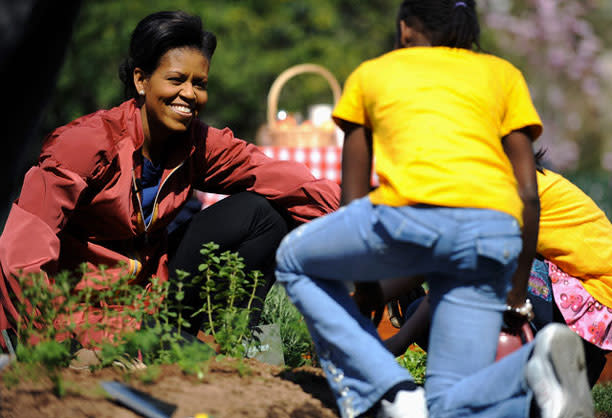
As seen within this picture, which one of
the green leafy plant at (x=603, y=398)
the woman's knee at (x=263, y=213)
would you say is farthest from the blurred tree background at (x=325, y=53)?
the woman's knee at (x=263, y=213)

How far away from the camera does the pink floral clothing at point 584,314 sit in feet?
10.1

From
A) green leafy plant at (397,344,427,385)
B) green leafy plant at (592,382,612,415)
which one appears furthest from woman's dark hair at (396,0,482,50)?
green leafy plant at (592,382,612,415)

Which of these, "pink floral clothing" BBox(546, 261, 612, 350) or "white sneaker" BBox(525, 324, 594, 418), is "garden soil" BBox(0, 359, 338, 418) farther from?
"pink floral clothing" BBox(546, 261, 612, 350)

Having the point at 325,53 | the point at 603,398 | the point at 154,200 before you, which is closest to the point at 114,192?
the point at 154,200

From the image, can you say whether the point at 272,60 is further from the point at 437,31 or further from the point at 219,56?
Result: the point at 437,31

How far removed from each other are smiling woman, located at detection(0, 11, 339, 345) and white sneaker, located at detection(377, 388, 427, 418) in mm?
1143

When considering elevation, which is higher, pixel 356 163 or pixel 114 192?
pixel 356 163

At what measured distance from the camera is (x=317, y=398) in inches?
102

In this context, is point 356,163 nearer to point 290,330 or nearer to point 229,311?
point 229,311

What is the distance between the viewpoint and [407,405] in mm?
2230

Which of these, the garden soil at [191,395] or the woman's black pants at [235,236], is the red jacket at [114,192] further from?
the garden soil at [191,395]

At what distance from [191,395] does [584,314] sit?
1585mm

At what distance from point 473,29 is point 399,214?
25.0 inches

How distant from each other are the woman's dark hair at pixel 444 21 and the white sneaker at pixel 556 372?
86 cm
